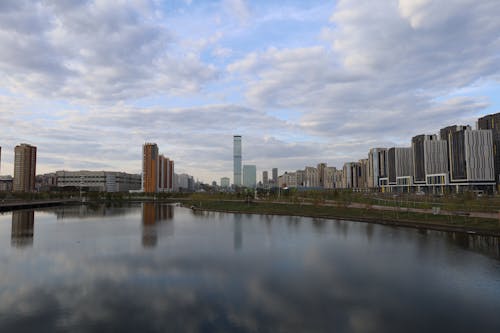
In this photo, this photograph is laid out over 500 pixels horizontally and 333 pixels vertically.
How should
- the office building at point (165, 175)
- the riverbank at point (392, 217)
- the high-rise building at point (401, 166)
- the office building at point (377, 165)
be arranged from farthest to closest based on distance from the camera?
the office building at point (165, 175) → the office building at point (377, 165) → the high-rise building at point (401, 166) → the riverbank at point (392, 217)

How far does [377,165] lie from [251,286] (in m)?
176

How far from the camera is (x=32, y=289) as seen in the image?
50.2 ft

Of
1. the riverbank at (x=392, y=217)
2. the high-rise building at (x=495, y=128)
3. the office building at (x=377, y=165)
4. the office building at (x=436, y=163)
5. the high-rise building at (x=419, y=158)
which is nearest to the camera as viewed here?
the riverbank at (x=392, y=217)

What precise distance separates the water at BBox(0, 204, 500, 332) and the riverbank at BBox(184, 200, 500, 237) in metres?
6.65

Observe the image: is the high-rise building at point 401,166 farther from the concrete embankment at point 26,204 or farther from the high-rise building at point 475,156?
the concrete embankment at point 26,204

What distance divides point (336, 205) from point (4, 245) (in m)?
49.1

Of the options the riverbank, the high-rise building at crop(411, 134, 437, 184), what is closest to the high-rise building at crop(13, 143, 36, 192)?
the riverbank

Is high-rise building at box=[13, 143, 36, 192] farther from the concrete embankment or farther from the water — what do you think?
the water

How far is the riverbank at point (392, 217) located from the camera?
33.5 m

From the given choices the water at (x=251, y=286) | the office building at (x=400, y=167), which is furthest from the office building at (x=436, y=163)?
the water at (x=251, y=286)

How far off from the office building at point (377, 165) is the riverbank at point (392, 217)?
12031 cm

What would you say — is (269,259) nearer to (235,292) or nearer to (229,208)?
(235,292)

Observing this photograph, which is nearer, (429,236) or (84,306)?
(84,306)

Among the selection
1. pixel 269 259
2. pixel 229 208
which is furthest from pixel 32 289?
pixel 229 208
